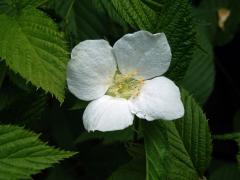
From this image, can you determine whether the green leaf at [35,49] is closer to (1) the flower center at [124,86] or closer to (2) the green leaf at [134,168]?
(1) the flower center at [124,86]

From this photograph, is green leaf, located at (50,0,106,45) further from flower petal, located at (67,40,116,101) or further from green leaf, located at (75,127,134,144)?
flower petal, located at (67,40,116,101)

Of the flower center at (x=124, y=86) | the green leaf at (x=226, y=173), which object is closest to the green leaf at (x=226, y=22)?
the green leaf at (x=226, y=173)

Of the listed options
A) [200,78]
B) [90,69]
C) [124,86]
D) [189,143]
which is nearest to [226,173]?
[200,78]

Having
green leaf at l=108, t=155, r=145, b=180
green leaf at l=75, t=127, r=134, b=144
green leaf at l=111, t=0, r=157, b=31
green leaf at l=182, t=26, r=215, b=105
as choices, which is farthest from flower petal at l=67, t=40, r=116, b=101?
green leaf at l=182, t=26, r=215, b=105

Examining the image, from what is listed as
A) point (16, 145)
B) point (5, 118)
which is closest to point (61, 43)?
point (16, 145)

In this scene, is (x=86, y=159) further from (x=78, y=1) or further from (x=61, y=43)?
(x=61, y=43)

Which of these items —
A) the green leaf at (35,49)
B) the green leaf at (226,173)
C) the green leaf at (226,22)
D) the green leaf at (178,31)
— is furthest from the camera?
the green leaf at (226,22)
